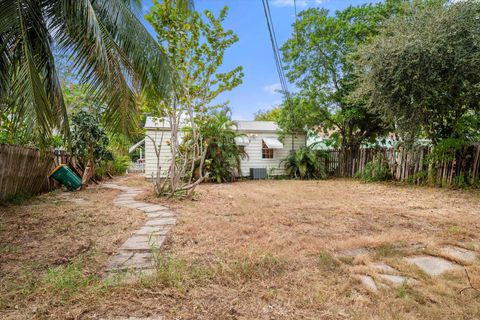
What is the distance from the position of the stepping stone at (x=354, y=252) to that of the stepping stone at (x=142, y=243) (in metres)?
1.94

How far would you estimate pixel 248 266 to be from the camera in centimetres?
220

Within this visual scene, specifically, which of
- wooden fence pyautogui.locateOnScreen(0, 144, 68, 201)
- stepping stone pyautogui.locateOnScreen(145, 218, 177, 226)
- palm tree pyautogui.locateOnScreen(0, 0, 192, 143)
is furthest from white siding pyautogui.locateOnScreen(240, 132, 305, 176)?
palm tree pyautogui.locateOnScreen(0, 0, 192, 143)

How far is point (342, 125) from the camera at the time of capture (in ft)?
39.2

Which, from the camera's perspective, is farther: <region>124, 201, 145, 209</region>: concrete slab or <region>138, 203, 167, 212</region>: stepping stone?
<region>124, 201, 145, 209</region>: concrete slab

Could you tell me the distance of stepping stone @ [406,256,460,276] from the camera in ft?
7.20

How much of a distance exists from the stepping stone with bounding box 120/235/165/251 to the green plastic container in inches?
196

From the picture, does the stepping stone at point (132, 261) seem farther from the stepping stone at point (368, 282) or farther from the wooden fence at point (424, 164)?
the wooden fence at point (424, 164)

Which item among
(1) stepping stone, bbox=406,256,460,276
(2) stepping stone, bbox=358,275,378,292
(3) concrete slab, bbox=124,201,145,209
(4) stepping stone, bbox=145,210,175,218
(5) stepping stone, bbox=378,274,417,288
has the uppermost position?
(1) stepping stone, bbox=406,256,460,276

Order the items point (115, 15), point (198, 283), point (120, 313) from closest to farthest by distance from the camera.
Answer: point (120, 313)
point (198, 283)
point (115, 15)

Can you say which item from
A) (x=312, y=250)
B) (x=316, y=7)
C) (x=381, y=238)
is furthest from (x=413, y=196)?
(x=316, y=7)

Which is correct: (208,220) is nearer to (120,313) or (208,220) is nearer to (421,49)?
(120,313)

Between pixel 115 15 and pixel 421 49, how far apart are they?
284 inches

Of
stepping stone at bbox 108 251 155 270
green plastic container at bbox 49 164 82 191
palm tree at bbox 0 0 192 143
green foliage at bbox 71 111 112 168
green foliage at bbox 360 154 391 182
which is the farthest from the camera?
green foliage at bbox 360 154 391 182

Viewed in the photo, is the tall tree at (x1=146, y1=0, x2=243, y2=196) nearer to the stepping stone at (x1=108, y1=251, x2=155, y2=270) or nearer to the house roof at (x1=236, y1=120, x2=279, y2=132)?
the stepping stone at (x1=108, y1=251, x2=155, y2=270)
